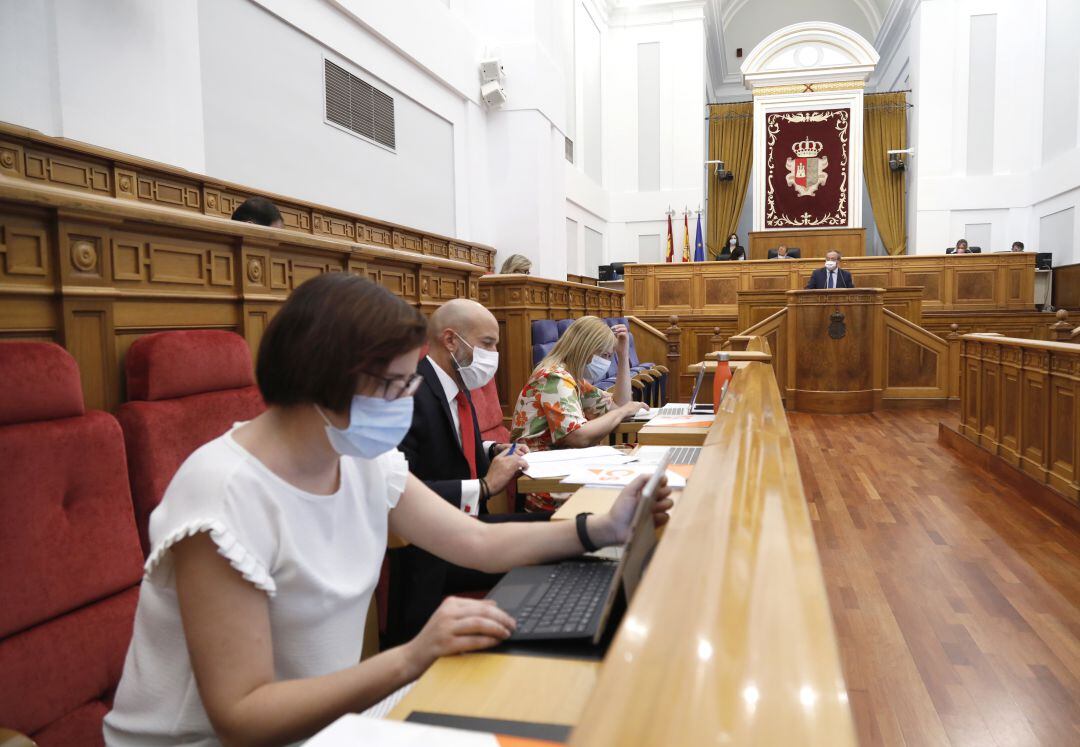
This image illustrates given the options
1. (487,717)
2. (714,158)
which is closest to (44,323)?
(487,717)

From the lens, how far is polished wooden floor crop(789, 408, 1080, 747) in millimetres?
2213

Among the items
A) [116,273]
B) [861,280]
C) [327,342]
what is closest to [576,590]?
[327,342]

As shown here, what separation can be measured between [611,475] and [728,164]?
1476 cm

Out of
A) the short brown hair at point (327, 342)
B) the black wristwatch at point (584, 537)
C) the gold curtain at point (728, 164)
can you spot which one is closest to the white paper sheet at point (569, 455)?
the black wristwatch at point (584, 537)

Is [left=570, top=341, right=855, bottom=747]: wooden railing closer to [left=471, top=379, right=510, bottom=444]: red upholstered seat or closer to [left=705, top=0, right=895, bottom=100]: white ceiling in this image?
[left=471, top=379, right=510, bottom=444]: red upholstered seat

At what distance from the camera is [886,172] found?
1480cm

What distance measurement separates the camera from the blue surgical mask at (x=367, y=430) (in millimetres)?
1081

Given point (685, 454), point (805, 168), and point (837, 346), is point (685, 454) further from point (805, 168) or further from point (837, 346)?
point (805, 168)

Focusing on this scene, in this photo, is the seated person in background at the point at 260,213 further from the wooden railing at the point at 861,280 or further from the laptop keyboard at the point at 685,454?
the wooden railing at the point at 861,280

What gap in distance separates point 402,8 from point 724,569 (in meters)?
7.62

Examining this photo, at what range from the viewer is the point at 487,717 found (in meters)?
0.82

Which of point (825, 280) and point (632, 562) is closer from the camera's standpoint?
point (632, 562)

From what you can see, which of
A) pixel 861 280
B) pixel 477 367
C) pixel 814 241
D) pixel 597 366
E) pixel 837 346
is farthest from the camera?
pixel 814 241

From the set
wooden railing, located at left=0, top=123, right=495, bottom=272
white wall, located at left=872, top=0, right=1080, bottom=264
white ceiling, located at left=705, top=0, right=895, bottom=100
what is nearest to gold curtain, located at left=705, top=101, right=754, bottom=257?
white ceiling, located at left=705, top=0, right=895, bottom=100
